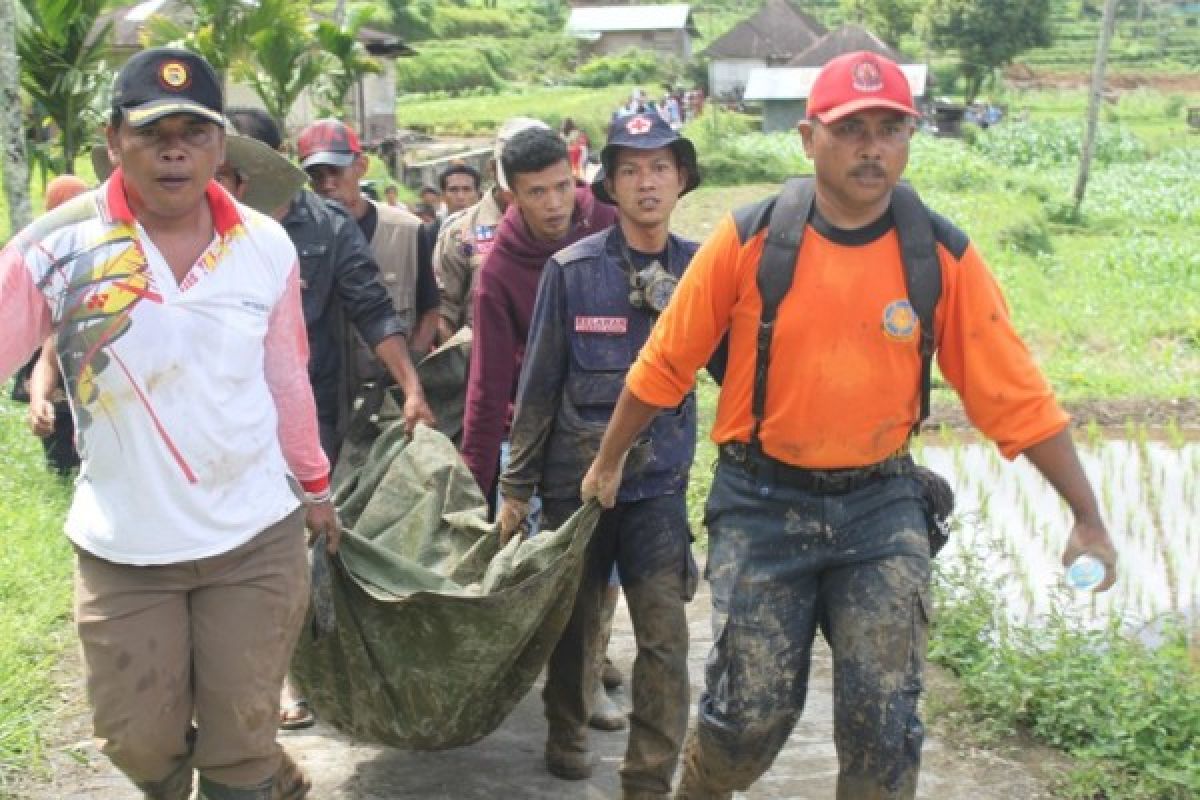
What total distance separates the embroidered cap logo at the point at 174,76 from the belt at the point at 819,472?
4.78ft

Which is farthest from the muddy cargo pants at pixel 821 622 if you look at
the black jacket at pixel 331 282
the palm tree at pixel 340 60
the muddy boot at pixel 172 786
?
the palm tree at pixel 340 60

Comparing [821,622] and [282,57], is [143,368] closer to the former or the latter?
[821,622]

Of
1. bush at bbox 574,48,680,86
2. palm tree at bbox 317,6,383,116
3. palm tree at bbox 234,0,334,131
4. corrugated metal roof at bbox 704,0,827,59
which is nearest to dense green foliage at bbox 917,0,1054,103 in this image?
corrugated metal roof at bbox 704,0,827,59

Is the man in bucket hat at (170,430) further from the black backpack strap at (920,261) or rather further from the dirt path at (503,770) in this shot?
the black backpack strap at (920,261)

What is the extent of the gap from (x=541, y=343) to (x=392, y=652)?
36.7 inches

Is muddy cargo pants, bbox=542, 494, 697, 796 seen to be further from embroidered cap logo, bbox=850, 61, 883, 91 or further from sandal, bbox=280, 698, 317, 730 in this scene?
embroidered cap logo, bbox=850, 61, 883, 91

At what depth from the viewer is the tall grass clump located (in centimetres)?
439

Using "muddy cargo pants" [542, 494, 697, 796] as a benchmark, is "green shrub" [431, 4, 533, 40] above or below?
above

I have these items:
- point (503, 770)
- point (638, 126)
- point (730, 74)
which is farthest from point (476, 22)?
point (503, 770)

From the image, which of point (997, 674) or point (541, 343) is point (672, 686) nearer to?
point (541, 343)

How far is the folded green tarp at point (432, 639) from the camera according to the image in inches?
160

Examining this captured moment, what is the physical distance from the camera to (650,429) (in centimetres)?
428

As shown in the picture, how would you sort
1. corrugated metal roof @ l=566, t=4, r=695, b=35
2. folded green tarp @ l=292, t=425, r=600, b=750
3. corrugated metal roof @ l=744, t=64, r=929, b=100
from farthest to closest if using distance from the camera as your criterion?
corrugated metal roof @ l=566, t=4, r=695, b=35, corrugated metal roof @ l=744, t=64, r=929, b=100, folded green tarp @ l=292, t=425, r=600, b=750

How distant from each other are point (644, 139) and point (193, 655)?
6.03 ft
